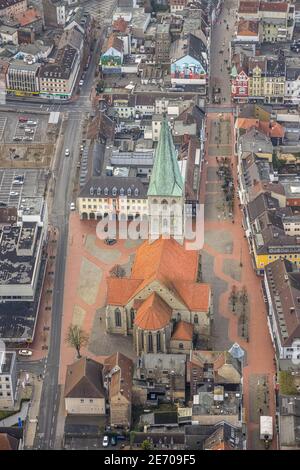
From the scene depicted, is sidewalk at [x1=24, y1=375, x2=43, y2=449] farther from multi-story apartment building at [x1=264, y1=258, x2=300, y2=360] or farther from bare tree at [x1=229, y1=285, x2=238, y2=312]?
multi-story apartment building at [x1=264, y1=258, x2=300, y2=360]

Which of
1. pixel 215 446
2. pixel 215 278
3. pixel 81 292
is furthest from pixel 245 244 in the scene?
pixel 215 446

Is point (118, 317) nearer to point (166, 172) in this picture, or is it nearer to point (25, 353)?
→ point (25, 353)

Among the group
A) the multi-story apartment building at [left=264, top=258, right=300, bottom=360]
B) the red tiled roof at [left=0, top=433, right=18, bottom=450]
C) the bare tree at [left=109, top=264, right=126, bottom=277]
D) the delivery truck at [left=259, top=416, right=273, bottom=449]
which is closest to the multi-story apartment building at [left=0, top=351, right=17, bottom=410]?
the red tiled roof at [left=0, top=433, right=18, bottom=450]

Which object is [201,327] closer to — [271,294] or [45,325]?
[271,294]

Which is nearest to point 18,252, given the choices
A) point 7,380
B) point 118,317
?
point 118,317

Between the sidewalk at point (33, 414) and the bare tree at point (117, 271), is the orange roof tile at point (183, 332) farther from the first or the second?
the sidewalk at point (33, 414)

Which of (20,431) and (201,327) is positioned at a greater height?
(201,327)
